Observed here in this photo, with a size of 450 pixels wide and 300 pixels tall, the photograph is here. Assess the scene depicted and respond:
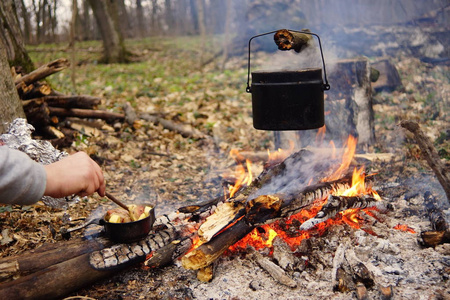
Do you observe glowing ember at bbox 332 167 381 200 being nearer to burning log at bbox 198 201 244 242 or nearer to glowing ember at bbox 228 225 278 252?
glowing ember at bbox 228 225 278 252

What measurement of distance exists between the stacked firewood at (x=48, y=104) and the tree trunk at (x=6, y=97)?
2.40 feet

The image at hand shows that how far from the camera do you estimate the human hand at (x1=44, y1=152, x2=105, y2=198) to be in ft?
6.43

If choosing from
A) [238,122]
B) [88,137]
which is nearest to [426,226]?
[238,122]

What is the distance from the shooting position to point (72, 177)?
2.04 meters

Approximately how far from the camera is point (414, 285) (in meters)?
2.86

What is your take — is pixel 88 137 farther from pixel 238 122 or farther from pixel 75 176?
pixel 75 176

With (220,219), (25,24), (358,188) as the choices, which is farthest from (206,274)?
(25,24)

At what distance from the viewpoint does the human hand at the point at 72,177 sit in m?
1.96

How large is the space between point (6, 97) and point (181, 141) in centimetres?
287

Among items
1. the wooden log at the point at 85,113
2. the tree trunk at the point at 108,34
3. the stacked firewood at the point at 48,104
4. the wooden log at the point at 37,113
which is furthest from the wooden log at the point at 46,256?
the tree trunk at the point at 108,34

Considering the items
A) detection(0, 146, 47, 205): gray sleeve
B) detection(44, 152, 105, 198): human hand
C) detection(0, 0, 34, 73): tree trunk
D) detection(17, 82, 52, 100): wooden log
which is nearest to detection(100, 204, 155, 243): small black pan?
detection(44, 152, 105, 198): human hand

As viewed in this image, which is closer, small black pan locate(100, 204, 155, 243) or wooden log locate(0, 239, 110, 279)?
wooden log locate(0, 239, 110, 279)

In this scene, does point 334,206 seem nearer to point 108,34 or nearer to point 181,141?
point 181,141

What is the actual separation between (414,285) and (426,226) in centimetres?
98
